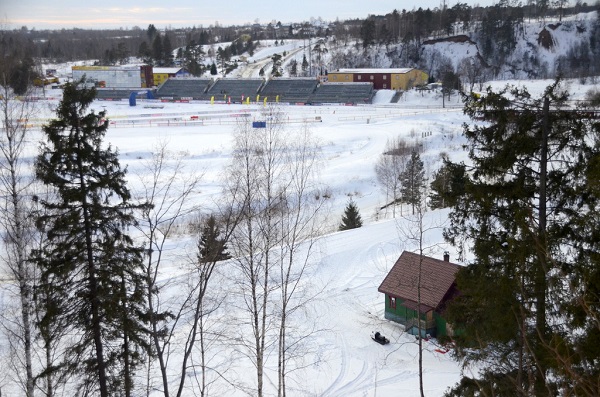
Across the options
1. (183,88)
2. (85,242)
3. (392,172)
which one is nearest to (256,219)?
(85,242)

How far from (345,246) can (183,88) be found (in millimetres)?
55760

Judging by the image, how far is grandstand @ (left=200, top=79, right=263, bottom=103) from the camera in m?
67.2

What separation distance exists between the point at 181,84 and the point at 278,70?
16.4 metres

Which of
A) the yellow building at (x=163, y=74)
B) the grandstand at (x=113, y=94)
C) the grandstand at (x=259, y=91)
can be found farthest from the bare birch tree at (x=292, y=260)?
the yellow building at (x=163, y=74)

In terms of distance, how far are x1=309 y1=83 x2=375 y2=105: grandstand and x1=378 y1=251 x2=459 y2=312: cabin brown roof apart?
1879 inches

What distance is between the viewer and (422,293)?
596 inches

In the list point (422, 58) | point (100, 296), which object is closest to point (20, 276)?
point (100, 296)

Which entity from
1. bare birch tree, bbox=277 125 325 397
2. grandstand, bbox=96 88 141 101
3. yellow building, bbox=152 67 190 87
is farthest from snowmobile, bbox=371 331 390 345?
yellow building, bbox=152 67 190 87

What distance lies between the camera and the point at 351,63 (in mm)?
81750

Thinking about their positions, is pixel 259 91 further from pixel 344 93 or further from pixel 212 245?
pixel 212 245

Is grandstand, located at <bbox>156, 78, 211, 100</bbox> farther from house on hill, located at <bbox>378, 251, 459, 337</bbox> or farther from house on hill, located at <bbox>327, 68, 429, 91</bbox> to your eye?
house on hill, located at <bbox>378, 251, 459, 337</bbox>

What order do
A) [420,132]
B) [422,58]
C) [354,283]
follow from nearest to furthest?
1. [354,283]
2. [420,132]
3. [422,58]

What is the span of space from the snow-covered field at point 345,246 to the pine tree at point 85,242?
2.28 metres

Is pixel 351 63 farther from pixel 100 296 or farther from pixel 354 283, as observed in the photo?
pixel 100 296
